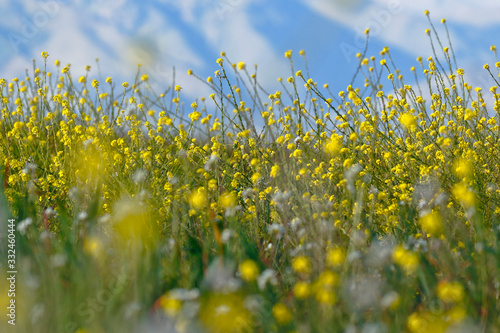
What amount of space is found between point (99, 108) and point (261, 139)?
7.04 ft

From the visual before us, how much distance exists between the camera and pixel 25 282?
6.14 feet

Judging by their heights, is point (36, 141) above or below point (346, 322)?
above

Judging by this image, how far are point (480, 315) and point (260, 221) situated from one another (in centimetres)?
147

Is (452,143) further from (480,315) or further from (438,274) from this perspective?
(480,315)

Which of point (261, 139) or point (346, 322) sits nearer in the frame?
point (346, 322)

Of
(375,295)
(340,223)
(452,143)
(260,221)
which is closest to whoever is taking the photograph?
(375,295)

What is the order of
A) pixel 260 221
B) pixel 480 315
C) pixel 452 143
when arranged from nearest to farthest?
pixel 480 315 → pixel 260 221 → pixel 452 143

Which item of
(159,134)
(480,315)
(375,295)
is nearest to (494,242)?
(480,315)

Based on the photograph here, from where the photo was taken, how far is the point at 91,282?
5.97 ft

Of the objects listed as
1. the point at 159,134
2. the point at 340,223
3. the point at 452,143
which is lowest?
the point at 340,223

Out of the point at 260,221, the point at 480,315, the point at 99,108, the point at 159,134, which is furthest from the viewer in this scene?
Result: the point at 99,108

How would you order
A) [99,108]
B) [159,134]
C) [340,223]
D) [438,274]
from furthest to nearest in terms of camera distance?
[99,108] → [159,134] → [340,223] → [438,274]

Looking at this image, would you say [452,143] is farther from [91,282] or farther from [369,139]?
[91,282]

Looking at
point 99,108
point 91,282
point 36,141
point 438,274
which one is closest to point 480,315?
point 438,274
